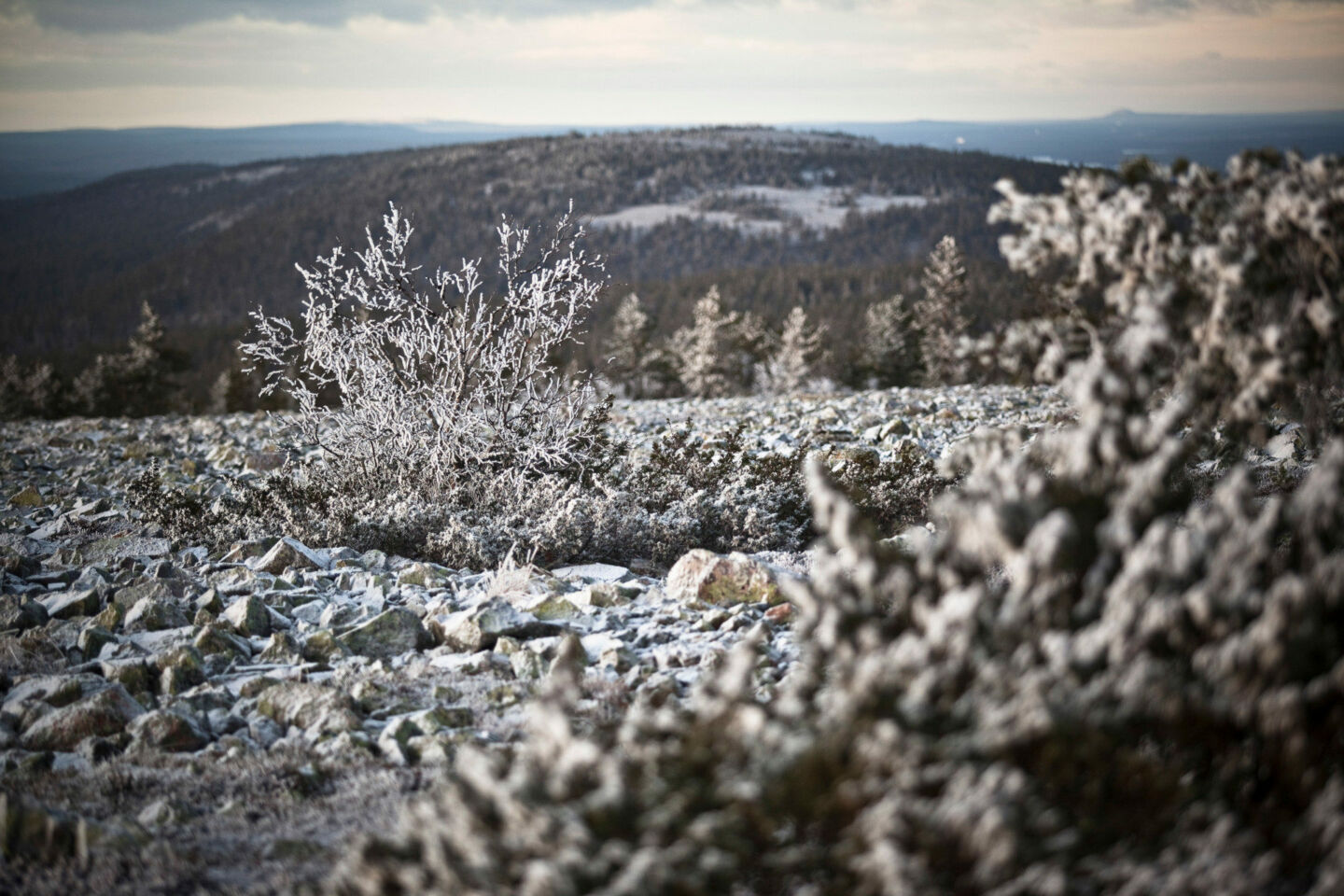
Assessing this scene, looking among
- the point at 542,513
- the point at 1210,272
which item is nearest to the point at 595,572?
the point at 542,513

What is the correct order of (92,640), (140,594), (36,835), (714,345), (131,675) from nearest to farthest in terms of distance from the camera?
(36,835), (131,675), (92,640), (140,594), (714,345)

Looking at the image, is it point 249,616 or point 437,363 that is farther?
point 437,363

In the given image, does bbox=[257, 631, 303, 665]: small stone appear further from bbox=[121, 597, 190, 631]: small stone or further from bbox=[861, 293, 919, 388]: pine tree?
bbox=[861, 293, 919, 388]: pine tree

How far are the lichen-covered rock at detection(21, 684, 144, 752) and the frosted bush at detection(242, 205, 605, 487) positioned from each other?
10.8 ft

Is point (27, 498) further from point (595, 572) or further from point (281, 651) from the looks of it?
point (595, 572)

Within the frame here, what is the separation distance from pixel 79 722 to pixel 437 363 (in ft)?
13.5

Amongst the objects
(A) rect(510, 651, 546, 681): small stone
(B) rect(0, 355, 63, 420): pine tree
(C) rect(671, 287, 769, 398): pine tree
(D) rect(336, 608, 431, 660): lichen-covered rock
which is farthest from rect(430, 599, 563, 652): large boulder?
(B) rect(0, 355, 63, 420): pine tree

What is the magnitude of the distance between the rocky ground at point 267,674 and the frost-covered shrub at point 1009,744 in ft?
4.20

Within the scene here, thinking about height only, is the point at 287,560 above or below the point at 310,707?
above

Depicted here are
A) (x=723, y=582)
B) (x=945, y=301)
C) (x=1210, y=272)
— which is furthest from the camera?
(x=945, y=301)

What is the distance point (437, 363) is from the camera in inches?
293

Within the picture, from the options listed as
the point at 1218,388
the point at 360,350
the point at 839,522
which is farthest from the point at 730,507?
the point at 839,522

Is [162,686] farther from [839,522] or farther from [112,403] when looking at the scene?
[112,403]

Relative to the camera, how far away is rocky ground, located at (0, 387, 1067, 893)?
300 cm
